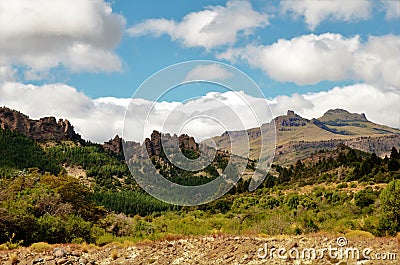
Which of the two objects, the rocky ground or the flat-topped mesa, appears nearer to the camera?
the rocky ground

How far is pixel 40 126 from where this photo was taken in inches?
6545

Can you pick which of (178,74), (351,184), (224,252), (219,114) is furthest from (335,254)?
(351,184)

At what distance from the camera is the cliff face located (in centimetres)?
16238

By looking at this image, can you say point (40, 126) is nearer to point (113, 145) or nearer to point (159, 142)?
point (113, 145)

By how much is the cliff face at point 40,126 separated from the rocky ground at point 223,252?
5954 inches

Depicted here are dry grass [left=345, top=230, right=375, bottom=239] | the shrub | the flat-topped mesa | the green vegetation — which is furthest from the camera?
the green vegetation

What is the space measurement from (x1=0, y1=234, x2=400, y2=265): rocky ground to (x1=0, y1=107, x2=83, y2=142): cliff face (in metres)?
151

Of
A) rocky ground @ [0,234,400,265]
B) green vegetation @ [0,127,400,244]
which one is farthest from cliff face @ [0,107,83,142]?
rocky ground @ [0,234,400,265]

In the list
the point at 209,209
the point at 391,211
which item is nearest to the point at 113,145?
the point at 209,209

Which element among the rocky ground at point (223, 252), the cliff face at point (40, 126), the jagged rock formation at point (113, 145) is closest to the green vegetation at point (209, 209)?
the rocky ground at point (223, 252)

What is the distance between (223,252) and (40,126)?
163529mm

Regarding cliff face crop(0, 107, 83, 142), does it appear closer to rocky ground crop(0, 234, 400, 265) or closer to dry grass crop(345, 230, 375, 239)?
rocky ground crop(0, 234, 400, 265)

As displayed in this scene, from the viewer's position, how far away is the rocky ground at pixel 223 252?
13258 millimetres

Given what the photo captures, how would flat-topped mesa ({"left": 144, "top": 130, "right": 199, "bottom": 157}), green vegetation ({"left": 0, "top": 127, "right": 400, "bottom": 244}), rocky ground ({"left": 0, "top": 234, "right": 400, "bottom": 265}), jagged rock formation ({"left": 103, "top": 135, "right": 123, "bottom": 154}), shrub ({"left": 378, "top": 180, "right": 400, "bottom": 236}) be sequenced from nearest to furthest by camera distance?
rocky ground ({"left": 0, "top": 234, "right": 400, "bottom": 265}) < flat-topped mesa ({"left": 144, "top": 130, "right": 199, "bottom": 157}) < shrub ({"left": 378, "top": 180, "right": 400, "bottom": 236}) < green vegetation ({"left": 0, "top": 127, "right": 400, "bottom": 244}) < jagged rock formation ({"left": 103, "top": 135, "right": 123, "bottom": 154})
